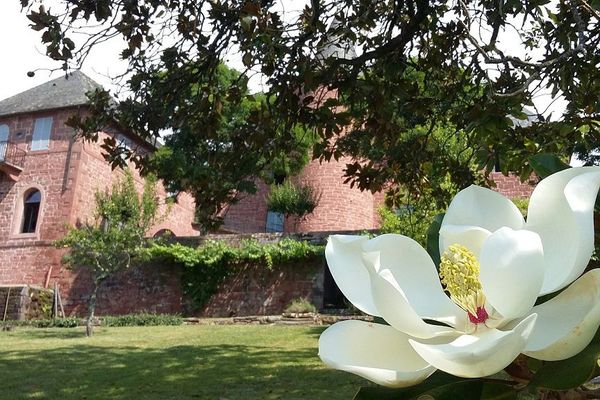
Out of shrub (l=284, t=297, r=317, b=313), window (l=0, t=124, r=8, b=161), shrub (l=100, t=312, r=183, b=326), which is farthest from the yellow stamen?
window (l=0, t=124, r=8, b=161)

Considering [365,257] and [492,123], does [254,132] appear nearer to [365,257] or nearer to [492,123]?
[492,123]

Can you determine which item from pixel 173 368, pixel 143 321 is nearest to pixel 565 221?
pixel 173 368

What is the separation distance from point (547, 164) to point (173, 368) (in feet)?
23.7

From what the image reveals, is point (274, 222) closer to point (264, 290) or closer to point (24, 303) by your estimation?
point (264, 290)

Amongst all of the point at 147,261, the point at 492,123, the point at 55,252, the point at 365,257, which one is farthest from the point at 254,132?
the point at 55,252

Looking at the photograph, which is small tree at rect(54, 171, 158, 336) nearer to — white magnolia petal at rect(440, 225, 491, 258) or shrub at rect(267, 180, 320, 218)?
shrub at rect(267, 180, 320, 218)

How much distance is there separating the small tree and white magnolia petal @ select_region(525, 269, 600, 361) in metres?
13.6

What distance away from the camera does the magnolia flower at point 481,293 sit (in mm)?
594

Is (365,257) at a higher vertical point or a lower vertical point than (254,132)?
lower

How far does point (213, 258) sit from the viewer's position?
19.0 m

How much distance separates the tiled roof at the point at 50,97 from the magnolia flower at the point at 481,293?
24099 mm

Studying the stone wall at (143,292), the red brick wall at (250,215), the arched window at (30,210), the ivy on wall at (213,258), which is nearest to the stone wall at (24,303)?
the stone wall at (143,292)

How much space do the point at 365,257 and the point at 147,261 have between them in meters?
19.9

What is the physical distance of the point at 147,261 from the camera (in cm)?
1977
